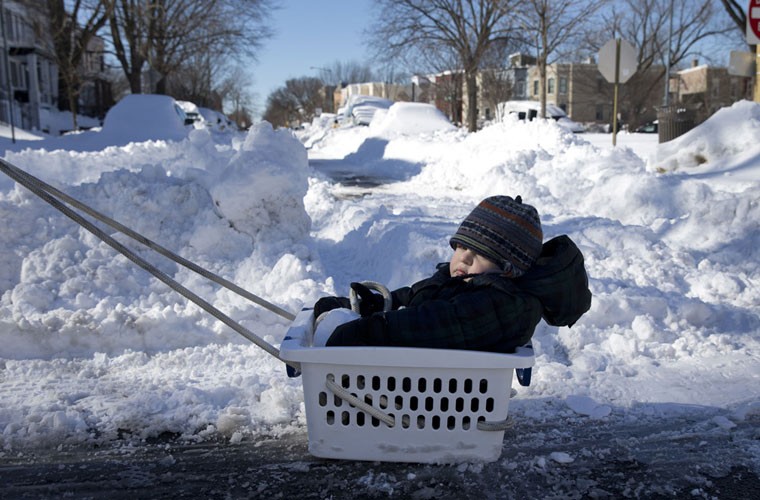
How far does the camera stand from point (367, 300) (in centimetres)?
326

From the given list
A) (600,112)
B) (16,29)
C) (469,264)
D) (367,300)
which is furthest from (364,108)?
(600,112)

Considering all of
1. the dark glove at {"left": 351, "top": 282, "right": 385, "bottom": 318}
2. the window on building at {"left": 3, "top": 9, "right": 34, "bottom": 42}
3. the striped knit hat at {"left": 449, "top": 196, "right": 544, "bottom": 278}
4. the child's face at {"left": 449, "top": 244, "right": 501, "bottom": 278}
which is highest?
the window on building at {"left": 3, "top": 9, "right": 34, "bottom": 42}

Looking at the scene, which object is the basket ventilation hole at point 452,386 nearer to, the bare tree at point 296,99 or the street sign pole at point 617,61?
the street sign pole at point 617,61

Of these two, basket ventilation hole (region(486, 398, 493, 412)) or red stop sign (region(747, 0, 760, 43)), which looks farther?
red stop sign (region(747, 0, 760, 43))

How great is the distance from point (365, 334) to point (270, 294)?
2577 millimetres

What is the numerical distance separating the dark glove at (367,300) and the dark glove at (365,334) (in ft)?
1.71

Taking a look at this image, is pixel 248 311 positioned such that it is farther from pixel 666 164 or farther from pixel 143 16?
pixel 143 16

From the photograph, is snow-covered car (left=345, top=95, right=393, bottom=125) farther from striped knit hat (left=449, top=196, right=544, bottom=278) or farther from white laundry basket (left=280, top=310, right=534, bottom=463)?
white laundry basket (left=280, top=310, right=534, bottom=463)

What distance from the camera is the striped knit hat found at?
277cm

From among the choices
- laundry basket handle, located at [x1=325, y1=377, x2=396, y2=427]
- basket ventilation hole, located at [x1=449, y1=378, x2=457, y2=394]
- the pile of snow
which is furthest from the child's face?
the pile of snow

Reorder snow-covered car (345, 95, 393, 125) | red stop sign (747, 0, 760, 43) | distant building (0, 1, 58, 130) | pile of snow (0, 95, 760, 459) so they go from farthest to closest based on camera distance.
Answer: snow-covered car (345, 95, 393, 125) → distant building (0, 1, 58, 130) → red stop sign (747, 0, 760, 43) → pile of snow (0, 95, 760, 459)

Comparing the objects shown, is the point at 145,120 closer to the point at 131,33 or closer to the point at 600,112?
the point at 131,33

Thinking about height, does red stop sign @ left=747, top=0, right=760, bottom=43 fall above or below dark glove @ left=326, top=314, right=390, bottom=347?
above

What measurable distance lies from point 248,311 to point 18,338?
141 cm
